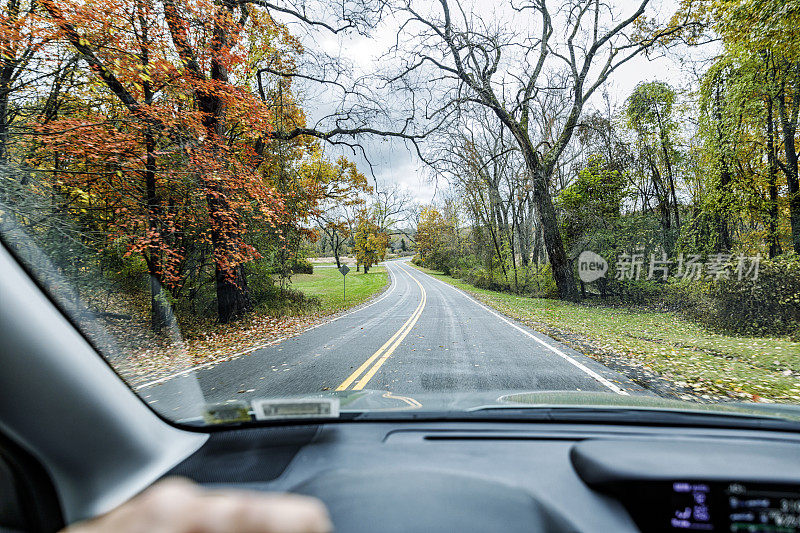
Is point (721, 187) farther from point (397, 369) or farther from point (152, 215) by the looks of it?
point (152, 215)

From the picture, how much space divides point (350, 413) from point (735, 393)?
5.67 metres

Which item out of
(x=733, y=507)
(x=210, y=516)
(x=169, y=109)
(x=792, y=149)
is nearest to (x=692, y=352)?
(x=733, y=507)

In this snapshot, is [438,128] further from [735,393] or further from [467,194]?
[467,194]

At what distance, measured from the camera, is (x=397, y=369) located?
527cm

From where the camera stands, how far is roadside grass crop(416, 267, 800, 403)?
4998 millimetres

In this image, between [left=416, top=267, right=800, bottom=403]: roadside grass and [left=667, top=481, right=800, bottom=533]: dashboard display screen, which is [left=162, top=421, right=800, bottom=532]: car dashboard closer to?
[left=667, top=481, right=800, bottom=533]: dashboard display screen

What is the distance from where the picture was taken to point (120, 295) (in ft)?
25.6

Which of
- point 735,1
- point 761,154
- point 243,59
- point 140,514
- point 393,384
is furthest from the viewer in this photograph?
point 761,154

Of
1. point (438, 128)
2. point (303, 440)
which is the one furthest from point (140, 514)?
point (438, 128)

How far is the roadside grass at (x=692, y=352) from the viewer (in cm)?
500

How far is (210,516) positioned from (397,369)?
195 inches

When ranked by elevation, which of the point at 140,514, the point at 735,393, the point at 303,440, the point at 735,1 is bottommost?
the point at 735,393

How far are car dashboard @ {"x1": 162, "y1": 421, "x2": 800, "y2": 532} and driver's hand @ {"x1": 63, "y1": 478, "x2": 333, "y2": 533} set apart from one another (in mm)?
894

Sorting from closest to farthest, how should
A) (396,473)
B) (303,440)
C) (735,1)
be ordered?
(396,473) < (303,440) < (735,1)
